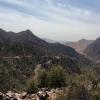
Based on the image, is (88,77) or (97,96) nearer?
(97,96)

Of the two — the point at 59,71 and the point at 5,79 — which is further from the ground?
the point at 59,71

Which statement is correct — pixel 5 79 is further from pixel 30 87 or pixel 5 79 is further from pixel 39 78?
pixel 30 87

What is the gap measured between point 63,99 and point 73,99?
323cm

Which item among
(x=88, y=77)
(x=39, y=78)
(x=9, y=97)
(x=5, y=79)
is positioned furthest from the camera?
(x=5, y=79)

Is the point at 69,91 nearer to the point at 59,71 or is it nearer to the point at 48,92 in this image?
the point at 48,92

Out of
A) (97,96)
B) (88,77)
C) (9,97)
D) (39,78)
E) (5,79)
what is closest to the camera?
(9,97)

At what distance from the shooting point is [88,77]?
153 metres

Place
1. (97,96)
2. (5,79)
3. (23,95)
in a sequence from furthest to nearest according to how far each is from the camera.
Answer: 1. (5,79)
2. (97,96)
3. (23,95)

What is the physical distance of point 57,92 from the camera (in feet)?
281

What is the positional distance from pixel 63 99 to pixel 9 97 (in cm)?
1660

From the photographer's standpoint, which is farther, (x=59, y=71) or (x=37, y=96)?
(x=59, y=71)

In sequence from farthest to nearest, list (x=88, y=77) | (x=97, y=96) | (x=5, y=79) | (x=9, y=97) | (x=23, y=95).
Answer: (x=5, y=79)
(x=88, y=77)
(x=97, y=96)
(x=23, y=95)
(x=9, y=97)

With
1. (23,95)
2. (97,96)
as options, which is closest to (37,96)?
(23,95)

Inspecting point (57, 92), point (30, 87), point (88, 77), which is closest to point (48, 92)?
point (57, 92)
